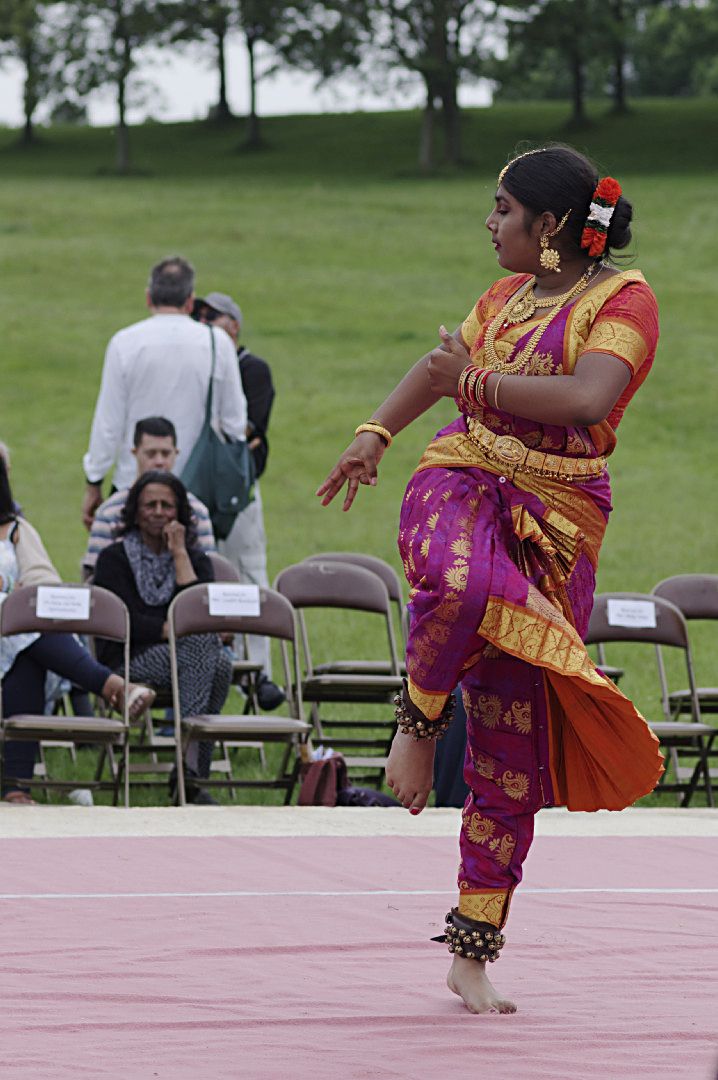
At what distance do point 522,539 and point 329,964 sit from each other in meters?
1.10

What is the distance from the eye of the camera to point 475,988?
11.7 ft

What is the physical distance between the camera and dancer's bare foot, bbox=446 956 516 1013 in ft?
11.7

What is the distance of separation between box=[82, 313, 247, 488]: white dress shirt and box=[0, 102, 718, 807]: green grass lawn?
315 cm

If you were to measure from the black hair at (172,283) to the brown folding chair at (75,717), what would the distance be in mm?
1709

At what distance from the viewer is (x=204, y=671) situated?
23.7ft

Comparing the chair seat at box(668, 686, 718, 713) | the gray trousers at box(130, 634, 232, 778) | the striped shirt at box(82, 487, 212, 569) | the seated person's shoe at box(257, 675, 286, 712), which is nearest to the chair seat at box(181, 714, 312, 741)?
the gray trousers at box(130, 634, 232, 778)

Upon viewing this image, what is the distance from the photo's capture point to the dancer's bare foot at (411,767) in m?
3.51

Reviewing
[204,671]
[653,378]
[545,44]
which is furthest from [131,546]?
[545,44]

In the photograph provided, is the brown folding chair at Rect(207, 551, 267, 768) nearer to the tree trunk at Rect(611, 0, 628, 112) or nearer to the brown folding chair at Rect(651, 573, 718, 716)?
the brown folding chair at Rect(651, 573, 718, 716)

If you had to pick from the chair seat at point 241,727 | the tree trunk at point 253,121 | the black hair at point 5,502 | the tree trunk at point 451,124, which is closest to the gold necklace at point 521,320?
the chair seat at point 241,727

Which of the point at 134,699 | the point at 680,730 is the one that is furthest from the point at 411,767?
the point at 680,730

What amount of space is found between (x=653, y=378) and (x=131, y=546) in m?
15.8

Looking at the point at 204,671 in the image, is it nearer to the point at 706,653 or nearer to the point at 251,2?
the point at 706,653

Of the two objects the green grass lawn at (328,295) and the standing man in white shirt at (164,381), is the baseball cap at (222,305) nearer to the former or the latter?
the standing man in white shirt at (164,381)
